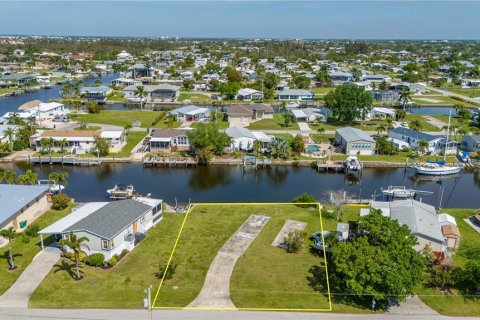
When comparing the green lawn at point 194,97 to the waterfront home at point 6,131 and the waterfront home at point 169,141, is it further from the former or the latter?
the waterfront home at point 6,131

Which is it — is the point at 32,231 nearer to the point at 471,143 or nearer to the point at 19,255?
the point at 19,255

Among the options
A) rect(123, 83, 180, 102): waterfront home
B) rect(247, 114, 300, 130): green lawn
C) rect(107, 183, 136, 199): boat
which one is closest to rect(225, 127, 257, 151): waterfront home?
rect(247, 114, 300, 130): green lawn

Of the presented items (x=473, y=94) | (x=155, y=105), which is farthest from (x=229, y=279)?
(x=473, y=94)

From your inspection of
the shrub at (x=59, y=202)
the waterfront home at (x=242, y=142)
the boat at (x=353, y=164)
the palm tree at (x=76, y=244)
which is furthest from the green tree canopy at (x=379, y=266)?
the waterfront home at (x=242, y=142)

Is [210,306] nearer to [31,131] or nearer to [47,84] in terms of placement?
[31,131]

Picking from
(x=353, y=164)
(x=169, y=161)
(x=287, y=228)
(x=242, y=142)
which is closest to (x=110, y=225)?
(x=287, y=228)

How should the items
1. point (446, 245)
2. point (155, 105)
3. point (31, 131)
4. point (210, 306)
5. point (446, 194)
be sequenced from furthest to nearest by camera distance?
point (155, 105) < point (31, 131) < point (446, 194) < point (446, 245) < point (210, 306)
